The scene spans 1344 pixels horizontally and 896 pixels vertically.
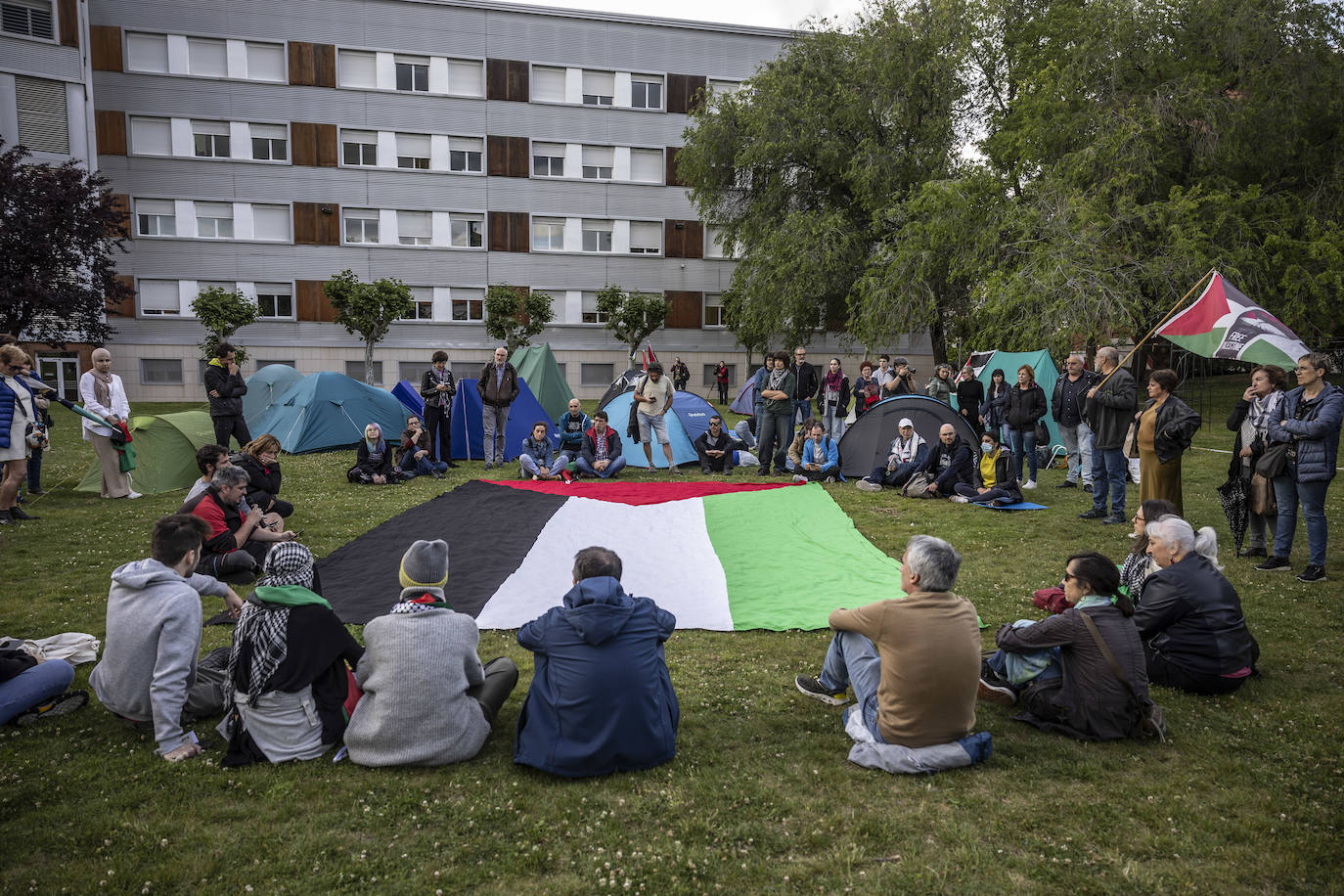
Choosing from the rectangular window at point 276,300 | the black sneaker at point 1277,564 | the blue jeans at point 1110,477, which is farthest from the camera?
the rectangular window at point 276,300

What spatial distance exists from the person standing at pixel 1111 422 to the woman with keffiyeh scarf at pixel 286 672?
8080 mm

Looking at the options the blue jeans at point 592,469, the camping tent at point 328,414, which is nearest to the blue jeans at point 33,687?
the blue jeans at point 592,469

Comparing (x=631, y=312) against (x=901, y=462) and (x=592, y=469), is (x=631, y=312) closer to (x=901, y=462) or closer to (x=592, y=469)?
(x=592, y=469)

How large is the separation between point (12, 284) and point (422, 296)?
12138mm

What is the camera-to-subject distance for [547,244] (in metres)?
31.2

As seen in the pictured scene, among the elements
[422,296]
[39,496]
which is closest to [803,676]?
[39,496]

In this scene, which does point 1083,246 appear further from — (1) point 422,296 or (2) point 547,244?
(1) point 422,296

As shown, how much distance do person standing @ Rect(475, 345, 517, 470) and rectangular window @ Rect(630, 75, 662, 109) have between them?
21.5m

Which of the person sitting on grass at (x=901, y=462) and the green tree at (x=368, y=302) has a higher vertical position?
the green tree at (x=368, y=302)

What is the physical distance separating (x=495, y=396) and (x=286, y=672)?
9.51m

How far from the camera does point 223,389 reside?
35.6ft

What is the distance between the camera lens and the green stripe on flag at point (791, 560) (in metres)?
6.41

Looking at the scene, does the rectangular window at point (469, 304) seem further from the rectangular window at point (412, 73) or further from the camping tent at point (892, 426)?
the camping tent at point (892, 426)

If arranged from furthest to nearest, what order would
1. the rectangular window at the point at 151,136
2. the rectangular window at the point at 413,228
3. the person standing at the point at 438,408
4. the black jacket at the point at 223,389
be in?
the rectangular window at the point at 413,228
the rectangular window at the point at 151,136
the person standing at the point at 438,408
the black jacket at the point at 223,389
